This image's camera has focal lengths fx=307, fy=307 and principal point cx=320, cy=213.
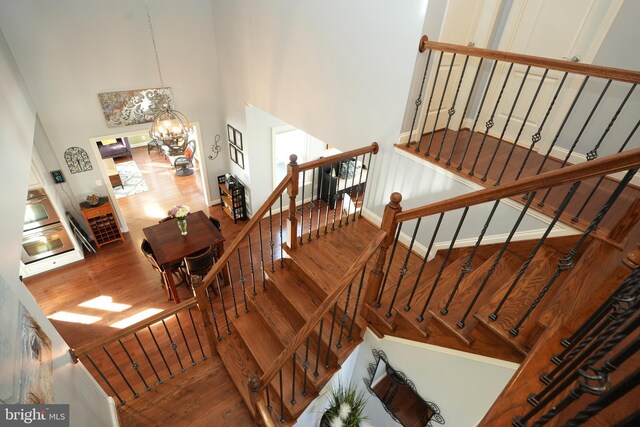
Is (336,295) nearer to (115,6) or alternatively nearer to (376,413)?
(376,413)

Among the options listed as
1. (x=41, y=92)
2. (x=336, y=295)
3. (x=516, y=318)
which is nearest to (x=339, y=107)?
(x=336, y=295)

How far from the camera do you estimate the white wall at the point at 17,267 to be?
211 cm

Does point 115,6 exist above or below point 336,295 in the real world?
above

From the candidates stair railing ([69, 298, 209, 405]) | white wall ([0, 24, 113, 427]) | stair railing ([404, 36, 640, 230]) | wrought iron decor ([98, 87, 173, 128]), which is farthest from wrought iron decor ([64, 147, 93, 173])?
stair railing ([404, 36, 640, 230])

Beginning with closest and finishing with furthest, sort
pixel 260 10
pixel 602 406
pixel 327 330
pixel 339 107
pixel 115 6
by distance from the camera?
1. pixel 602 406
2. pixel 327 330
3. pixel 339 107
4. pixel 260 10
5. pixel 115 6

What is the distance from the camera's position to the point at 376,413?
10.5ft

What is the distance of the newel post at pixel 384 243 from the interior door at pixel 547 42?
156 cm

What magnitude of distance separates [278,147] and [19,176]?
13.2 feet

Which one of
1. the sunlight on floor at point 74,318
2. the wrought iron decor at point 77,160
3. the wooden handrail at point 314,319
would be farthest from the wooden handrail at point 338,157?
the wrought iron decor at point 77,160

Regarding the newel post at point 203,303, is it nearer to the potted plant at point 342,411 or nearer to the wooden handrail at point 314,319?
the wooden handrail at point 314,319

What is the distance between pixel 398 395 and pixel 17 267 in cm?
340

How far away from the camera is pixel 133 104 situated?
5457mm

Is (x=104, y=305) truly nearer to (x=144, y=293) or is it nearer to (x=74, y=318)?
(x=74, y=318)

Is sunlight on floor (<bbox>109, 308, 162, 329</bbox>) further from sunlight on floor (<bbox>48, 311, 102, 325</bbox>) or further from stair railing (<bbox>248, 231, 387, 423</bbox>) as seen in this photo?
stair railing (<bbox>248, 231, 387, 423</bbox>)
